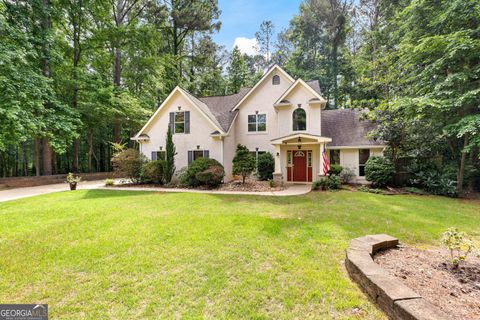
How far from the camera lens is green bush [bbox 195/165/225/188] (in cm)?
1270

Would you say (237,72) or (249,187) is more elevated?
(237,72)

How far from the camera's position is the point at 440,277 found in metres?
3.30

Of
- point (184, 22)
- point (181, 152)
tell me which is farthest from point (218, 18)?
point (181, 152)

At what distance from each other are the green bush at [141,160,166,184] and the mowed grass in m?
6.15

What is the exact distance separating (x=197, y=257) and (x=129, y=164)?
12.5 metres

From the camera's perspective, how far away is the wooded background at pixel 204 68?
10.6 meters

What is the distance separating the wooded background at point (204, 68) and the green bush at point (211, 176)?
32.6 feet

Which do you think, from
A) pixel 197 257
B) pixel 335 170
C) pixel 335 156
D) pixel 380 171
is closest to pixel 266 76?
pixel 335 156

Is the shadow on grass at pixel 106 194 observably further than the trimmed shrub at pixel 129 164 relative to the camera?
No

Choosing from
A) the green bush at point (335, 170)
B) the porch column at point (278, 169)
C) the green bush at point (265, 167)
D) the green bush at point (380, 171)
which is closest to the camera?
the green bush at point (380, 171)

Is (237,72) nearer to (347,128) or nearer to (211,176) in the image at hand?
(347,128)

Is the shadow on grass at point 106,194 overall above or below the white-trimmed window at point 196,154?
below

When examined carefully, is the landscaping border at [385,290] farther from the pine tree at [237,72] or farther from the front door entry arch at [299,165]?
the pine tree at [237,72]

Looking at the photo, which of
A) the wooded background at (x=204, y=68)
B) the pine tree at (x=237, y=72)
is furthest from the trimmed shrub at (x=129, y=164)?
the pine tree at (x=237, y=72)
